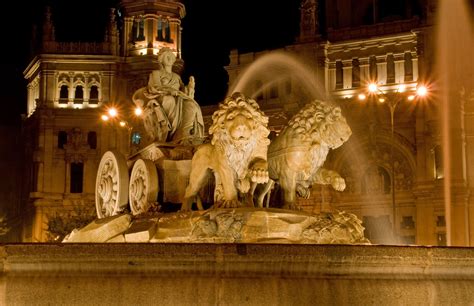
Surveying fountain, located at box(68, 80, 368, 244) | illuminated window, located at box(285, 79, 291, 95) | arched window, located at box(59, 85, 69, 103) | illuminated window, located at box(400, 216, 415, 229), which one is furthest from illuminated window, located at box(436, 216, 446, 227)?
fountain, located at box(68, 80, 368, 244)

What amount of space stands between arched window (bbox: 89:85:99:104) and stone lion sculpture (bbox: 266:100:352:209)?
5468cm

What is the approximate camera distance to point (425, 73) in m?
54.3

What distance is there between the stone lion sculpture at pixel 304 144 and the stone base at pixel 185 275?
141 inches

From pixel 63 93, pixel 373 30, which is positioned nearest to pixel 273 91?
pixel 373 30

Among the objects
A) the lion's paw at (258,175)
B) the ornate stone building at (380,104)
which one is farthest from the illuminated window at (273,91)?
the lion's paw at (258,175)

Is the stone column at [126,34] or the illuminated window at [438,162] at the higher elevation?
the stone column at [126,34]

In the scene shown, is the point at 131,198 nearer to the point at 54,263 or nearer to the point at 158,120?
the point at 158,120

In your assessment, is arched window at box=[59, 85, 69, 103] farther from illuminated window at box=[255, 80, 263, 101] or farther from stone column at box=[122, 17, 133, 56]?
illuminated window at box=[255, 80, 263, 101]

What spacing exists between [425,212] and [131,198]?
3993cm

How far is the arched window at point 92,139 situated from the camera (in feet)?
216

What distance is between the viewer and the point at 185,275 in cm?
920

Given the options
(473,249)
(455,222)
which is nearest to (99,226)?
(473,249)

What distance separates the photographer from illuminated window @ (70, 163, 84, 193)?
213 ft

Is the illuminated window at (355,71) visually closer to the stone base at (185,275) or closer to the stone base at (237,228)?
the stone base at (237,228)
